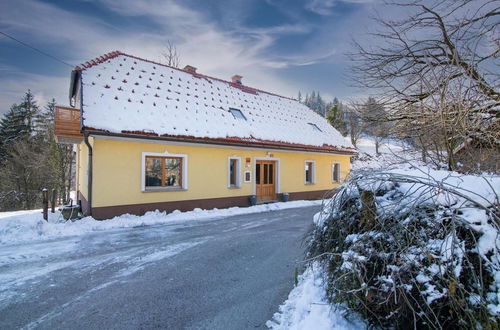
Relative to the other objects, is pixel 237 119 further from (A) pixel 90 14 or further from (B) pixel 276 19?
(A) pixel 90 14

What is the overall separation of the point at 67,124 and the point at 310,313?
1046cm

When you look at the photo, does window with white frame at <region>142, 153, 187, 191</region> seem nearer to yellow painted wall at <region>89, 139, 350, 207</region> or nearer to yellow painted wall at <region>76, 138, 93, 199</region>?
yellow painted wall at <region>89, 139, 350, 207</region>

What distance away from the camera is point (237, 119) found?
40.7ft

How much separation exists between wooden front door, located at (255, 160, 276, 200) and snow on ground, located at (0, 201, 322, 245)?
7.71ft

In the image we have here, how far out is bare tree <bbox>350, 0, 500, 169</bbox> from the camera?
331 centimetres

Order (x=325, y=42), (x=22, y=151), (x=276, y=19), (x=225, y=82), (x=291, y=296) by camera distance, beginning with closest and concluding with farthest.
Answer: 1. (x=291, y=296)
2. (x=325, y=42)
3. (x=276, y=19)
4. (x=225, y=82)
5. (x=22, y=151)

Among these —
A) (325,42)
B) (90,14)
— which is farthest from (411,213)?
(90,14)

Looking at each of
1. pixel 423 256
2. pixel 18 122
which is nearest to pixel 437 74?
pixel 423 256

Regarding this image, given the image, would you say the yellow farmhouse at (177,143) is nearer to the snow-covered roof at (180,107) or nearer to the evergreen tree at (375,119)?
the snow-covered roof at (180,107)

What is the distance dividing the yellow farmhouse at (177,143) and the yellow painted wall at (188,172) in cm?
3

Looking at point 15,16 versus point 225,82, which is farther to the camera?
point 225,82

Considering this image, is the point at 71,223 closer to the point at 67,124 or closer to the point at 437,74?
the point at 67,124

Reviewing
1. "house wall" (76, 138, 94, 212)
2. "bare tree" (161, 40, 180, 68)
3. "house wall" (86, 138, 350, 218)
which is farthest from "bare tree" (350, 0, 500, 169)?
"bare tree" (161, 40, 180, 68)

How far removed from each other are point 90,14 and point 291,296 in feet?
33.7
